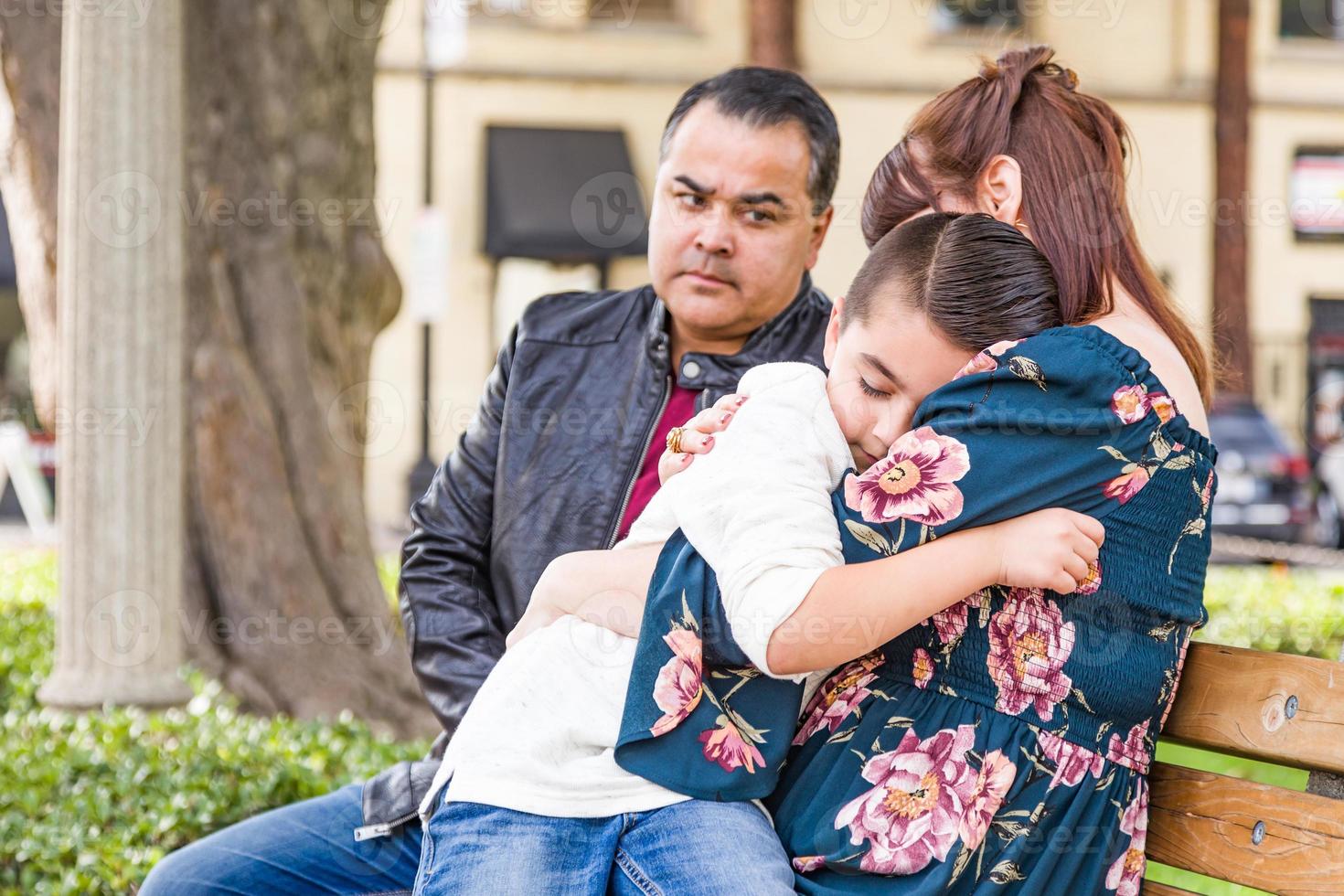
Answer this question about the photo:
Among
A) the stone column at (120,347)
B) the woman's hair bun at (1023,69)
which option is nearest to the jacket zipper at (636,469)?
the woman's hair bun at (1023,69)

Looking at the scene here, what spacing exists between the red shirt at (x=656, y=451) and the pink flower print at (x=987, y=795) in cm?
96

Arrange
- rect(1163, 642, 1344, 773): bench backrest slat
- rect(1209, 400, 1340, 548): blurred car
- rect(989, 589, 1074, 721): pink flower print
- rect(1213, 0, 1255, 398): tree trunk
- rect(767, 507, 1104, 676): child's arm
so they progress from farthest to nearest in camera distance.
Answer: rect(1213, 0, 1255, 398): tree trunk < rect(1209, 400, 1340, 548): blurred car < rect(1163, 642, 1344, 773): bench backrest slat < rect(989, 589, 1074, 721): pink flower print < rect(767, 507, 1104, 676): child's arm

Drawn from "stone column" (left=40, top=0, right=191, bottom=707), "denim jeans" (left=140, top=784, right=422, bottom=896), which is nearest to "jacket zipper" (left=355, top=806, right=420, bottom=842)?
"denim jeans" (left=140, top=784, right=422, bottom=896)

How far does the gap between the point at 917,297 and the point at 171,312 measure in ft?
11.4

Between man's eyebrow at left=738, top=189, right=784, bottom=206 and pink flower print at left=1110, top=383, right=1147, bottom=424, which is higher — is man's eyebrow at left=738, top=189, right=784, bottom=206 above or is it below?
above

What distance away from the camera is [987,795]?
184cm

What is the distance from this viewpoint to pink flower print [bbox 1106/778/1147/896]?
1.94 metres

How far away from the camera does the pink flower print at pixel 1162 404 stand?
1850 mm

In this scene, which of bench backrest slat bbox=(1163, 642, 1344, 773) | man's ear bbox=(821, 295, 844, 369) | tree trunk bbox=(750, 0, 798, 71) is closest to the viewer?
bench backrest slat bbox=(1163, 642, 1344, 773)

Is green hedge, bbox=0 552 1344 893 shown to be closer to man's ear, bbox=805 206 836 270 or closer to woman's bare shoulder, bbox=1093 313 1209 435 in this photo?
man's ear, bbox=805 206 836 270

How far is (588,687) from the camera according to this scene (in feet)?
6.45

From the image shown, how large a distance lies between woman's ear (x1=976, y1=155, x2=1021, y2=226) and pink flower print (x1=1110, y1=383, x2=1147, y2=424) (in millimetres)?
372

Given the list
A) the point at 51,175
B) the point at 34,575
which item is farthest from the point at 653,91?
the point at 51,175

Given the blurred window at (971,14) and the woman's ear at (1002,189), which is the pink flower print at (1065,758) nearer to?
the woman's ear at (1002,189)
